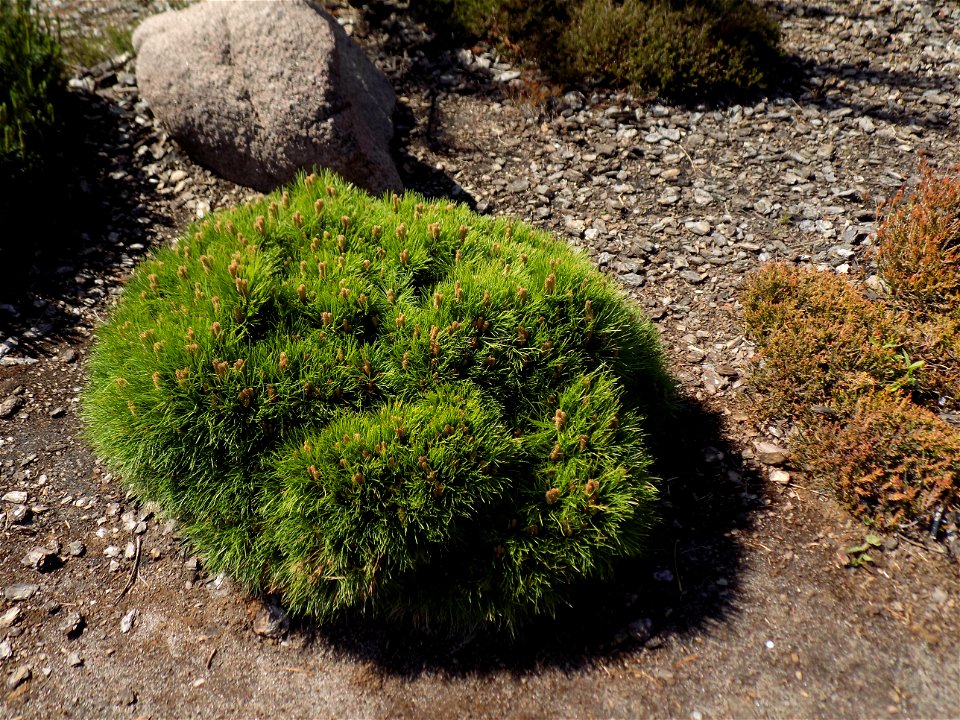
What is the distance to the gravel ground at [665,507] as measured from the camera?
299 cm

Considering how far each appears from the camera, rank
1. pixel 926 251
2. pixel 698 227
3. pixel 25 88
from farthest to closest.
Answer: pixel 698 227, pixel 25 88, pixel 926 251

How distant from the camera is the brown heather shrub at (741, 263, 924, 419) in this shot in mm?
3768

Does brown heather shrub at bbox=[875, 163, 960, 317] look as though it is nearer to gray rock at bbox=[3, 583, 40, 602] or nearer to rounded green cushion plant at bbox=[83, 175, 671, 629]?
rounded green cushion plant at bbox=[83, 175, 671, 629]

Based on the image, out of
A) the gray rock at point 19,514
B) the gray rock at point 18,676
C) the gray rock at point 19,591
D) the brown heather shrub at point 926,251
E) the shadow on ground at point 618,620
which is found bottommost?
the gray rock at point 18,676

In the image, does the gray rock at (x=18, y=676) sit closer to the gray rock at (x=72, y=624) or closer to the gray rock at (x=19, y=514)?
the gray rock at (x=72, y=624)

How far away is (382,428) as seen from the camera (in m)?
2.84

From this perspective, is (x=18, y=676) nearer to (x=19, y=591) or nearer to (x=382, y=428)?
(x=19, y=591)

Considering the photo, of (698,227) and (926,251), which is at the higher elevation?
(926,251)

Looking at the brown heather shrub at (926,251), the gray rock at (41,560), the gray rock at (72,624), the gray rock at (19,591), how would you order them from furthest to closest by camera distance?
1. the brown heather shrub at (926,251)
2. the gray rock at (41,560)
3. the gray rock at (19,591)
4. the gray rock at (72,624)

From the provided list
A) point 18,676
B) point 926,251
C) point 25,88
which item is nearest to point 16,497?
point 18,676

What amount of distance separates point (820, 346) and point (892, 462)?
0.78m

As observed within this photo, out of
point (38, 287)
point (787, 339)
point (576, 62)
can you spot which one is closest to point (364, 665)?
point (787, 339)

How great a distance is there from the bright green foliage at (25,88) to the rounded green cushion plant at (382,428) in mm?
2092

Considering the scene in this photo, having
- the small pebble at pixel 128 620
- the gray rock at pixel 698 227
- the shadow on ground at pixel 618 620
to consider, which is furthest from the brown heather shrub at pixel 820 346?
the small pebble at pixel 128 620
